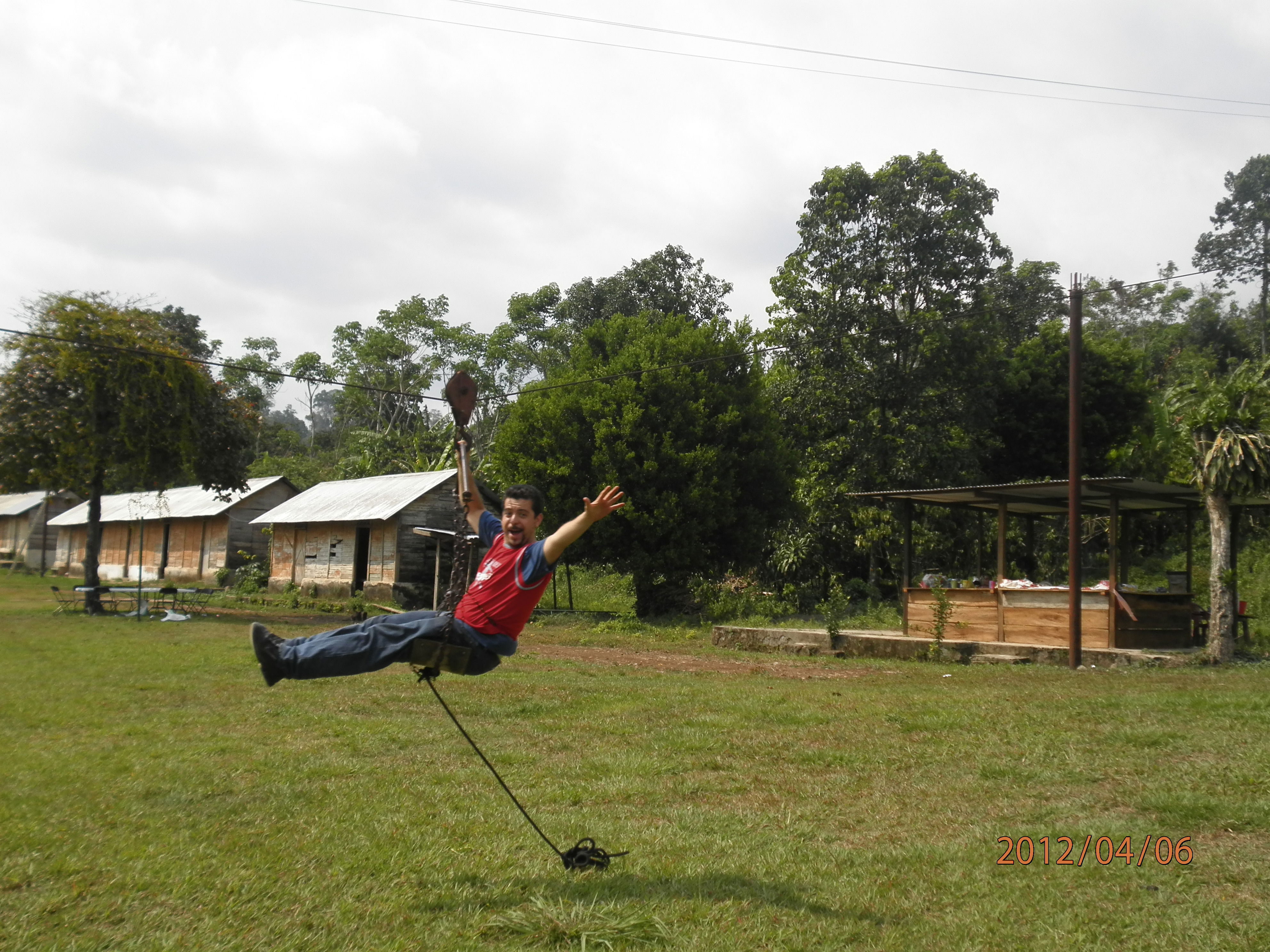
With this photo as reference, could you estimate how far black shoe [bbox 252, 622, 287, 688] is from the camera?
5.69 metres

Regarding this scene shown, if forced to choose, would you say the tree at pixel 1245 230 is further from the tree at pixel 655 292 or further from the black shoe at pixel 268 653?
the black shoe at pixel 268 653

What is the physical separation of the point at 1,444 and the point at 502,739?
20.4 metres

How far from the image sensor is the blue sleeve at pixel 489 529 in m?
6.48

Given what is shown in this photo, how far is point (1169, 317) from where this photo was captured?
65438 millimetres

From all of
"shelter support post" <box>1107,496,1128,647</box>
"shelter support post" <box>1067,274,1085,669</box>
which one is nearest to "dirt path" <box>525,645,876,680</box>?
"shelter support post" <box>1067,274,1085,669</box>

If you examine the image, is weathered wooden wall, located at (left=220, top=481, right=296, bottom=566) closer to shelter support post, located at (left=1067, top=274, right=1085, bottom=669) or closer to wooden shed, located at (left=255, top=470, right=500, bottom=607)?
wooden shed, located at (left=255, top=470, right=500, bottom=607)

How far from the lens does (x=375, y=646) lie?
5863mm

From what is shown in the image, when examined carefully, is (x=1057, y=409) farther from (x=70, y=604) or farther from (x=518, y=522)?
(x=518, y=522)

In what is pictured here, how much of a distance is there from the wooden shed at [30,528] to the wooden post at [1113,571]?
51.7 m

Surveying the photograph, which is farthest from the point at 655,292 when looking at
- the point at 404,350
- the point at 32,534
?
the point at 32,534

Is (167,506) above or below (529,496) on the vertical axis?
above

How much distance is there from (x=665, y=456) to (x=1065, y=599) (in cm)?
1295

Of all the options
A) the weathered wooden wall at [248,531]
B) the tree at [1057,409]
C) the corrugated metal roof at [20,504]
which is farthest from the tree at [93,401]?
the corrugated metal roof at [20,504]
